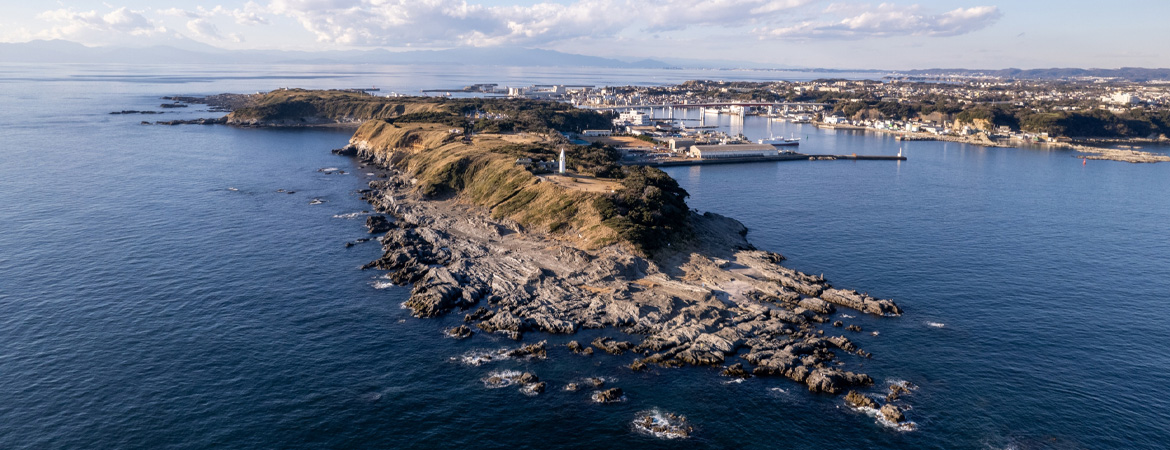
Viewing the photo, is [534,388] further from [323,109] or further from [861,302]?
[323,109]

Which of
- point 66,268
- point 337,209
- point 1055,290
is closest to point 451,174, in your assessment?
point 337,209

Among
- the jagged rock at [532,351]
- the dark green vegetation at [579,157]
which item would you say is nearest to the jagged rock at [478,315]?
the jagged rock at [532,351]

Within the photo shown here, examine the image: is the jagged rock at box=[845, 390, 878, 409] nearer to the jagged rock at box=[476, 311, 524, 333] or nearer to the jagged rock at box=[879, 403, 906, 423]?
the jagged rock at box=[879, 403, 906, 423]

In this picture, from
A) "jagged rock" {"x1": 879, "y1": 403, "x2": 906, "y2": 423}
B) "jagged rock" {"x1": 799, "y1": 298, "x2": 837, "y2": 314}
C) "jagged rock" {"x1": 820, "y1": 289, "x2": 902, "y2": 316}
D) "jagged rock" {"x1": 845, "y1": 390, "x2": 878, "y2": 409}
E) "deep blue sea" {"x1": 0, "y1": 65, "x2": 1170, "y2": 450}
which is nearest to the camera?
"deep blue sea" {"x1": 0, "y1": 65, "x2": 1170, "y2": 450}

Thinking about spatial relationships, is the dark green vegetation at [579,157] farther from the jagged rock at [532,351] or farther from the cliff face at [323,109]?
the cliff face at [323,109]

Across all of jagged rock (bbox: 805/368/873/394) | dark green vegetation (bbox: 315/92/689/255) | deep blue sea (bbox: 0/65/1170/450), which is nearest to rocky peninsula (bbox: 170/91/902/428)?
jagged rock (bbox: 805/368/873/394)

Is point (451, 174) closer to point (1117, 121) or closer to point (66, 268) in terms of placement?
point (66, 268)
